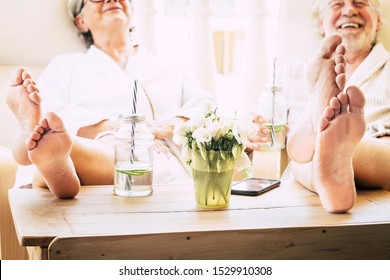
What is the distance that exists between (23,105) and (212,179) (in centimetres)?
47

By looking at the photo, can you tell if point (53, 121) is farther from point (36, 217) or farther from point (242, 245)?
point (242, 245)

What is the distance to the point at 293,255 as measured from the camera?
4.54 feet

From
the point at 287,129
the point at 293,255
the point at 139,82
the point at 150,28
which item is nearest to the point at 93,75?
the point at 139,82

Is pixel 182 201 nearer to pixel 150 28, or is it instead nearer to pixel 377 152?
pixel 377 152

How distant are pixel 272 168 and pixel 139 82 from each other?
22.8 inches

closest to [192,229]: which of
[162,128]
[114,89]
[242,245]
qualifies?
[242,245]

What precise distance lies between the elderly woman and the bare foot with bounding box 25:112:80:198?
218 mm

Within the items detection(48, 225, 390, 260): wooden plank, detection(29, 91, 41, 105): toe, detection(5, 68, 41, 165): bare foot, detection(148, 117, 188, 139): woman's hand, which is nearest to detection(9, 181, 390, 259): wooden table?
detection(48, 225, 390, 260): wooden plank

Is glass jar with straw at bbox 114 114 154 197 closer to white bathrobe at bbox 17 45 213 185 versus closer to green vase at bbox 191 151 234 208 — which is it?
green vase at bbox 191 151 234 208

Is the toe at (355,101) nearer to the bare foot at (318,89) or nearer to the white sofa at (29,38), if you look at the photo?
the bare foot at (318,89)

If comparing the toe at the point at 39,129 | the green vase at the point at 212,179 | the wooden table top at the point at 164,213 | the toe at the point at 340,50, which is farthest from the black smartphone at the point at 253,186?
the toe at the point at 39,129

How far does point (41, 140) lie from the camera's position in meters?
1.52
